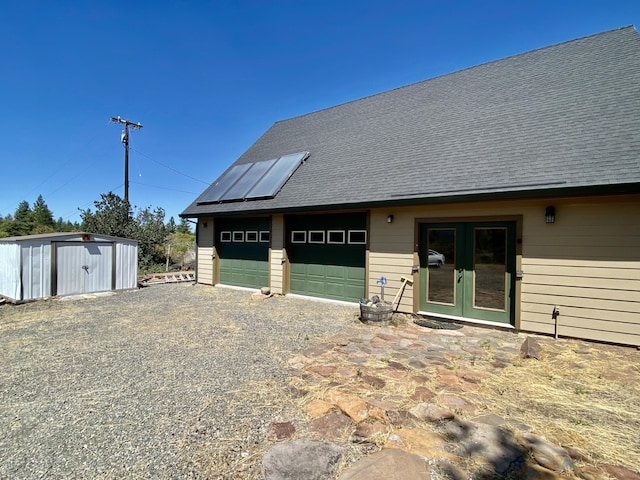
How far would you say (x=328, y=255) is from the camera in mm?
8156

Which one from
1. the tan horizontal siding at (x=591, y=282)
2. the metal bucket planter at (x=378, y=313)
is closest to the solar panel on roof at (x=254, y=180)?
the metal bucket planter at (x=378, y=313)

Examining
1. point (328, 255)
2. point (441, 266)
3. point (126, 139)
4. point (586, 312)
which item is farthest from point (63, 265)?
point (586, 312)

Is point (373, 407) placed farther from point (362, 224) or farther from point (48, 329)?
point (48, 329)

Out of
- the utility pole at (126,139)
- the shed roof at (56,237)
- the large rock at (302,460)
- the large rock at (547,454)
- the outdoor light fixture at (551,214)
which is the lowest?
the large rock at (302,460)

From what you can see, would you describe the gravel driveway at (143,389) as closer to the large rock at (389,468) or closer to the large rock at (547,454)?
the large rock at (389,468)

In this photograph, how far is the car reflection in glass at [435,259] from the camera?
628cm

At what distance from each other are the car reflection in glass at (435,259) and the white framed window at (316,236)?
3018 mm

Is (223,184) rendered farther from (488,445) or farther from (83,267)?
(488,445)

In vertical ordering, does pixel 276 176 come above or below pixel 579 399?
above

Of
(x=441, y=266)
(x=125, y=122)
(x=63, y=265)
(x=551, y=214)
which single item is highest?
(x=125, y=122)

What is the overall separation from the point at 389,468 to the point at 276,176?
8.44 metres

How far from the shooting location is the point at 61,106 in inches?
564

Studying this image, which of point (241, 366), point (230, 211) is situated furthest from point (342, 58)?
point (241, 366)

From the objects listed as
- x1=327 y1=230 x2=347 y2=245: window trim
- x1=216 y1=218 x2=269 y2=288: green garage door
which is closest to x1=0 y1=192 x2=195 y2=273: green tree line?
x1=216 y1=218 x2=269 y2=288: green garage door
